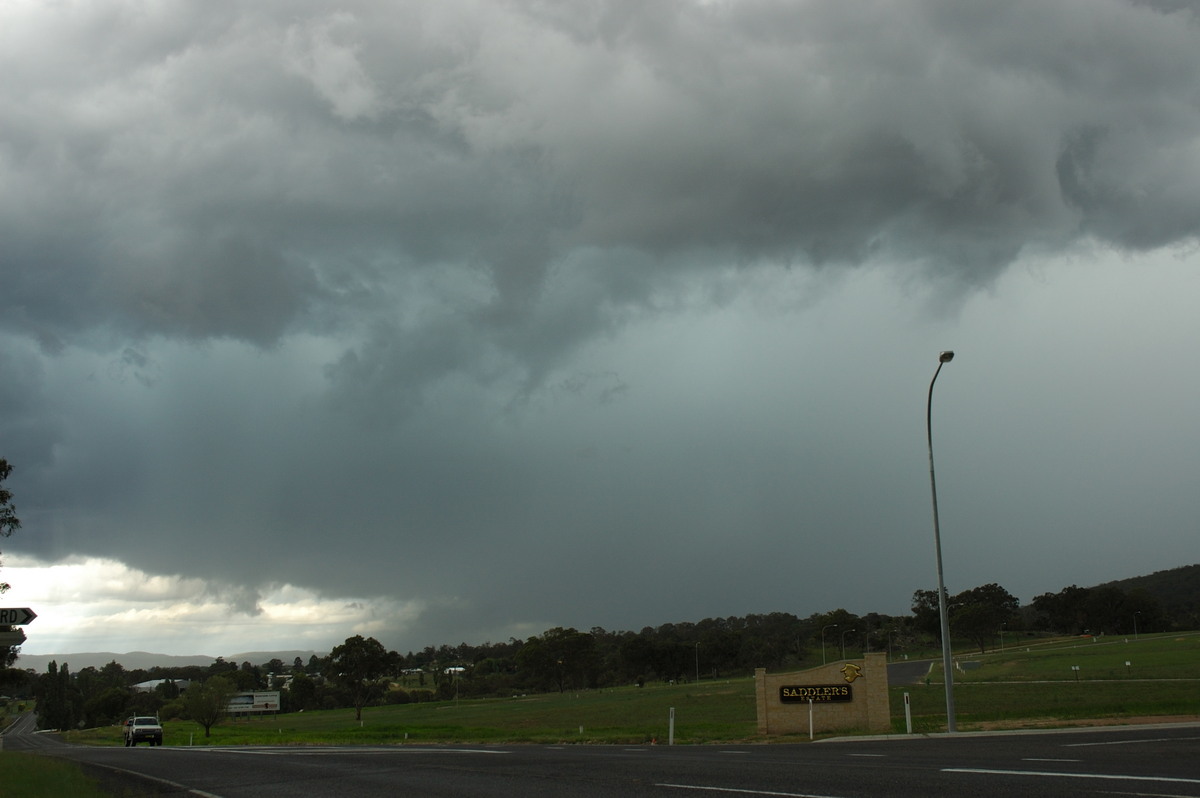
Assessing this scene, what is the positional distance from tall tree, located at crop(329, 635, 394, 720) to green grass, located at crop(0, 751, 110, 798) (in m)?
104

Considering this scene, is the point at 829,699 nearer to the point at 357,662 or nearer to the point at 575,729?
the point at 575,729

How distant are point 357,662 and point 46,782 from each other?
364ft

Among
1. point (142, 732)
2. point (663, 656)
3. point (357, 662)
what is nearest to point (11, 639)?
point (142, 732)

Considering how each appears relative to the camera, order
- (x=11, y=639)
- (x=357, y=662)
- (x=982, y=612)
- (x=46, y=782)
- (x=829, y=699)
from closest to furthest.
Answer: (x=11, y=639) → (x=46, y=782) → (x=829, y=699) → (x=357, y=662) → (x=982, y=612)

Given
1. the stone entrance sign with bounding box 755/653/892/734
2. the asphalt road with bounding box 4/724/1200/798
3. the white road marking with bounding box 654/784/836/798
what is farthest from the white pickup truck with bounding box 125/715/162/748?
the white road marking with bounding box 654/784/836/798

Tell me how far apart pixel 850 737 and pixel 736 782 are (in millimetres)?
19433

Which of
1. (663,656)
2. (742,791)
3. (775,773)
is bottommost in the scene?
(663,656)

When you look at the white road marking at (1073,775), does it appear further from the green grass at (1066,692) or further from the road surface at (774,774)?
the green grass at (1066,692)

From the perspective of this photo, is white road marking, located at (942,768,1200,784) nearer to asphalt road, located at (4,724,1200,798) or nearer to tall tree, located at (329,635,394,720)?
asphalt road, located at (4,724,1200,798)

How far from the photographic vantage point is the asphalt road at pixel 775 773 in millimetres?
12570

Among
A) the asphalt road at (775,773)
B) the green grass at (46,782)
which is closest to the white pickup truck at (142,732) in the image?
the green grass at (46,782)

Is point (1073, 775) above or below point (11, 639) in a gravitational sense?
below

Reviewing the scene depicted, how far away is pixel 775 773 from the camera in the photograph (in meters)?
15.8

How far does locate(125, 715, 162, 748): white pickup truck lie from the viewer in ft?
198
